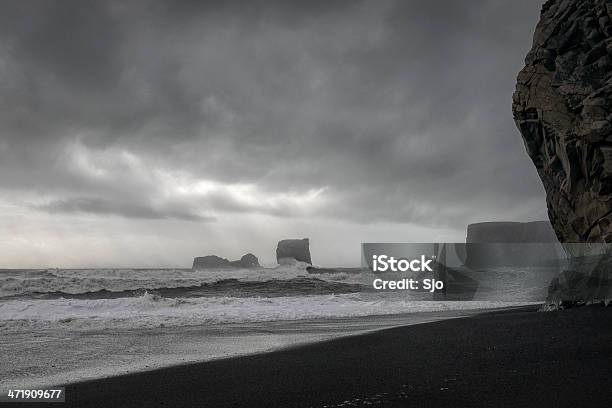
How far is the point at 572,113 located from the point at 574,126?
435mm

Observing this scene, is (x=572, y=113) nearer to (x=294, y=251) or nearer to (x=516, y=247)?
(x=516, y=247)

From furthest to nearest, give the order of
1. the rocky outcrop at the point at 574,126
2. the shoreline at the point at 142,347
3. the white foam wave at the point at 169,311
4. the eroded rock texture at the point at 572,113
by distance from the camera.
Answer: the white foam wave at the point at 169,311
the eroded rock texture at the point at 572,113
the rocky outcrop at the point at 574,126
the shoreline at the point at 142,347

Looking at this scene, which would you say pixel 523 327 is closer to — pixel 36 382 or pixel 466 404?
pixel 466 404

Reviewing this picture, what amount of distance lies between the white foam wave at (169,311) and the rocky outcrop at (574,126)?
255 inches

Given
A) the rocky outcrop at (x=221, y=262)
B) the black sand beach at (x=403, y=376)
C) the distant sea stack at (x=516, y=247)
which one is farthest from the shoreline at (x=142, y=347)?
the rocky outcrop at (x=221, y=262)

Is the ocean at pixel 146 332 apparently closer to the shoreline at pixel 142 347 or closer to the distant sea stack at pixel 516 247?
the shoreline at pixel 142 347

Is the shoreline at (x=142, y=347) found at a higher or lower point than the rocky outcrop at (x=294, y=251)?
lower

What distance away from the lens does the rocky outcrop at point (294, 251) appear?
98375mm

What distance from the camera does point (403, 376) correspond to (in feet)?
16.8

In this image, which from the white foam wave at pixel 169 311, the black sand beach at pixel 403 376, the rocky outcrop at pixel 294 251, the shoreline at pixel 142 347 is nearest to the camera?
the black sand beach at pixel 403 376

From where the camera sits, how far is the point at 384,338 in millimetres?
8250

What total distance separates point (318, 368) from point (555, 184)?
443 inches

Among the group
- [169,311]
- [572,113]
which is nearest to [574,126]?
[572,113]

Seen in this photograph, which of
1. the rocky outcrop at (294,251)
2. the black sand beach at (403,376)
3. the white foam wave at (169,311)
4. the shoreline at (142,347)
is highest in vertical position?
the rocky outcrop at (294,251)
